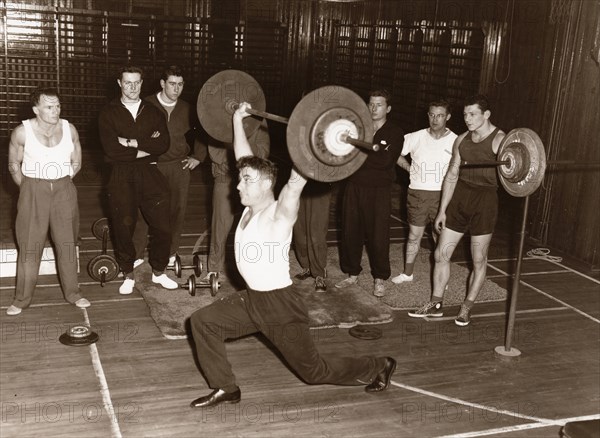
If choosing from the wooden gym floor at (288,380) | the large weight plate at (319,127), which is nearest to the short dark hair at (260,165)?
the large weight plate at (319,127)

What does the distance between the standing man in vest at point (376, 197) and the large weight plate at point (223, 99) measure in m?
1.37

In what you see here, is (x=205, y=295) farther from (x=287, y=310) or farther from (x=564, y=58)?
(x=564, y=58)

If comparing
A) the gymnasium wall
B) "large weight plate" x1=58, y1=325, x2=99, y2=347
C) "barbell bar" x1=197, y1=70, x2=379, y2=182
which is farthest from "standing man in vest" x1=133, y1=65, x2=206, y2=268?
the gymnasium wall

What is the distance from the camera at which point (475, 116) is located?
16.6 feet

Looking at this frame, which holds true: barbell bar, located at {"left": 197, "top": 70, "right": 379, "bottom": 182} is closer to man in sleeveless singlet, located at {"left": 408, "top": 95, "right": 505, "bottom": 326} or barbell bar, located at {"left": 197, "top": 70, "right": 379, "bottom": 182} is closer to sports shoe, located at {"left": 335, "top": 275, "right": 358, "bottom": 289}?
man in sleeveless singlet, located at {"left": 408, "top": 95, "right": 505, "bottom": 326}

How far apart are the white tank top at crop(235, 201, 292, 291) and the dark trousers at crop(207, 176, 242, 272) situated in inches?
80.0

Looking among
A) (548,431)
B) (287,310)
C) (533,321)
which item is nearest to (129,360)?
(287,310)

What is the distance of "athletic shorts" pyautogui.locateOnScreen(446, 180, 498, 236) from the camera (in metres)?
5.20

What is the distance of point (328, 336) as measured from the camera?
5227 millimetres

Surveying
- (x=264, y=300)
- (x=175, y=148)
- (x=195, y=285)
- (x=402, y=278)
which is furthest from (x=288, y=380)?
(x=175, y=148)

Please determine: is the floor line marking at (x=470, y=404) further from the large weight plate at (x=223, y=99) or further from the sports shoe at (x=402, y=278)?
the large weight plate at (x=223, y=99)

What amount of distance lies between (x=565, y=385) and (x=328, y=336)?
1.71 m

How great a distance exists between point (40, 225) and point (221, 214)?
4.83 ft

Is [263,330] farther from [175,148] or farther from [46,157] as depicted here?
[175,148]
